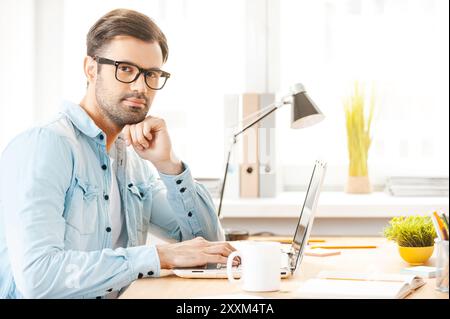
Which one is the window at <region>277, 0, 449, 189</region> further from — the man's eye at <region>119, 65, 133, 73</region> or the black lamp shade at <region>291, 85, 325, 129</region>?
the man's eye at <region>119, 65, 133, 73</region>

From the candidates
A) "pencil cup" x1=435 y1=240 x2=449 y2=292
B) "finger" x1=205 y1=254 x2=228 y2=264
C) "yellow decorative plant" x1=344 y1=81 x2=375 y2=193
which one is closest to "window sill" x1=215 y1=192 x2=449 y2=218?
"yellow decorative plant" x1=344 y1=81 x2=375 y2=193

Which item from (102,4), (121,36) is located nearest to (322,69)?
(102,4)

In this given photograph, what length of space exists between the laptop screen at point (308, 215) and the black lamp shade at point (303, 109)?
1.25 feet

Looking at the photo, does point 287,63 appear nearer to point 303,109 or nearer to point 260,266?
point 303,109

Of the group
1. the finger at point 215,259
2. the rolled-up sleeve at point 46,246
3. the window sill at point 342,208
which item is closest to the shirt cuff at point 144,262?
the rolled-up sleeve at point 46,246

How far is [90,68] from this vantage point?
6.17ft

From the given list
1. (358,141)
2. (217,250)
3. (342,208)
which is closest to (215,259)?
(217,250)

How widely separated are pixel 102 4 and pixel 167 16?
32 cm

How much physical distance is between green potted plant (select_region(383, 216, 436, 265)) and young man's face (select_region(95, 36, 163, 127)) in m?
0.71

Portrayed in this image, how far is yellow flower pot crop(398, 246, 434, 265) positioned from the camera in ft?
5.86

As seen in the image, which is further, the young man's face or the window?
the window

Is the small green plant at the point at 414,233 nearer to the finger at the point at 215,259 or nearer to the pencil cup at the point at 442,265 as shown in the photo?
the pencil cup at the point at 442,265

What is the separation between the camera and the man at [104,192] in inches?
59.9

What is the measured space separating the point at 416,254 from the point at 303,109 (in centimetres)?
60
